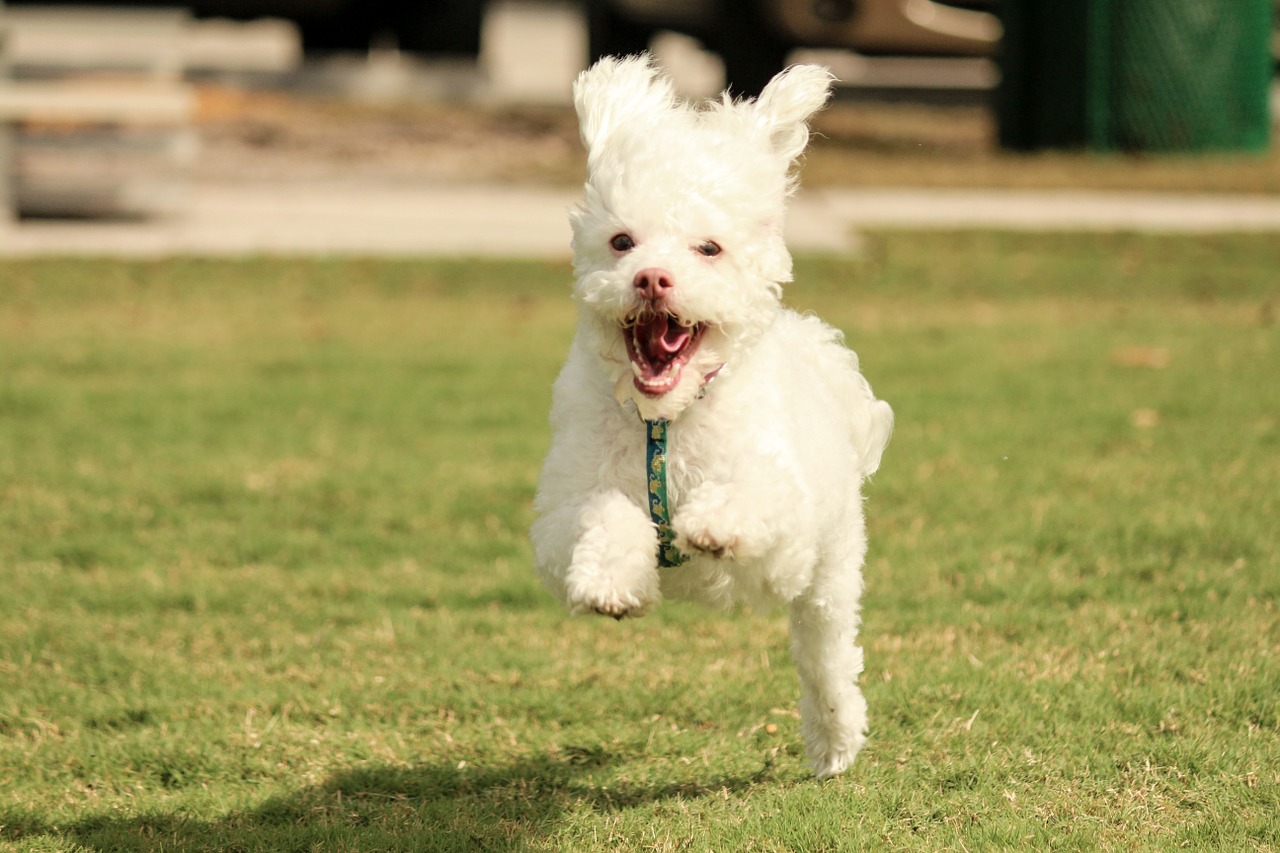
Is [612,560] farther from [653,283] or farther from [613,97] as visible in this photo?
[613,97]

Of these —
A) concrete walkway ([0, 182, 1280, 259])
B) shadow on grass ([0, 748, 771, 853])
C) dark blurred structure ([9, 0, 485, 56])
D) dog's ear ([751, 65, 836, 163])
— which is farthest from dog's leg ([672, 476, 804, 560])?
dark blurred structure ([9, 0, 485, 56])

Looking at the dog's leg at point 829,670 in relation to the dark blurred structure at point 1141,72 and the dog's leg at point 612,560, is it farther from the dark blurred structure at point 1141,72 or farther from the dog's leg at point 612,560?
the dark blurred structure at point 1141,72

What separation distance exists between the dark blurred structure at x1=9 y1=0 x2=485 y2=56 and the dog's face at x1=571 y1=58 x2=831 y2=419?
21.7 m

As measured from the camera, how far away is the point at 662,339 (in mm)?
3629

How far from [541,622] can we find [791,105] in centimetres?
253

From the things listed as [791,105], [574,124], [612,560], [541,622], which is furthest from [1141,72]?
Answer: [612,560]

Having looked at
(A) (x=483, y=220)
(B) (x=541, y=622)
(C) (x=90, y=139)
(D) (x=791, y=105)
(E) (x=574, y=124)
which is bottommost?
(E) (x=574, y=124)

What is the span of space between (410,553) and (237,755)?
2076 mm

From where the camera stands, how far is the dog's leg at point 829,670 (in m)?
4.27

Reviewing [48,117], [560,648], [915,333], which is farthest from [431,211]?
[560,648]

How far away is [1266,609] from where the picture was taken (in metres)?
5.65

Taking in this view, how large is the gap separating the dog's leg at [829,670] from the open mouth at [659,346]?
84 centimetres

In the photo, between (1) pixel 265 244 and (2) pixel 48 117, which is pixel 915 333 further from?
(2) pixel 48 117

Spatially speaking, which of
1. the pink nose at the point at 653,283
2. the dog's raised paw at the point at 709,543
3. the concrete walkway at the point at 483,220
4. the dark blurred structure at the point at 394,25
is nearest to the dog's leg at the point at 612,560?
the dog's raised paw at the point at 709,543
